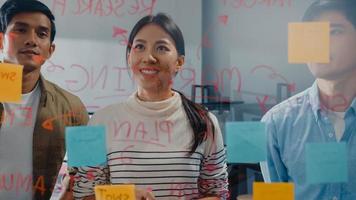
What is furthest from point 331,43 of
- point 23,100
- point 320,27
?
point 23,100

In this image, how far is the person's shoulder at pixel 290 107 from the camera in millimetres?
1196

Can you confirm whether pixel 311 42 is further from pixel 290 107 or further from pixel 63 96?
pixel 63 96

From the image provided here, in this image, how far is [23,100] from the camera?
1121mm

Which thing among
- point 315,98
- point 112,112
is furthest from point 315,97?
point 112,112

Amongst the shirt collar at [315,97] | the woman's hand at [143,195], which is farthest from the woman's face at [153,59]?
the shirt collar at [315,97]

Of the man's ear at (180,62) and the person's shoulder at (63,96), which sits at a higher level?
the man's ear at (180,62)

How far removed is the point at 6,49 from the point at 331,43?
0.89 metres

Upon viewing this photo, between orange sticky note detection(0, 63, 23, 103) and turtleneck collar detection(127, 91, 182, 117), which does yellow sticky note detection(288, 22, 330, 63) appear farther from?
orange sticky note detection(0, 63, 23, 103)

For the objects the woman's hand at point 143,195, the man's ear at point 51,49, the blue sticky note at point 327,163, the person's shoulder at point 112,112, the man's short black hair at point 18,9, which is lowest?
the woman's hand at point 143,195

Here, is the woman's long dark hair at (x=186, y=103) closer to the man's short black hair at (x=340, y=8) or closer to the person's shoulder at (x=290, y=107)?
the person's shoulder at (x=290, y=107)

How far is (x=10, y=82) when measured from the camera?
1.09 meters

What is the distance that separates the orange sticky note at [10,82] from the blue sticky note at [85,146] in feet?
0.55

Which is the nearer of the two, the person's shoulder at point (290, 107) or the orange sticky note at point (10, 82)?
the orange sticky note at point (10, 82)

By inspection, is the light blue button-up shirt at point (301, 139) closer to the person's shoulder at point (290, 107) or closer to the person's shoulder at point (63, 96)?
the person's shoulder at point (290, 107)
